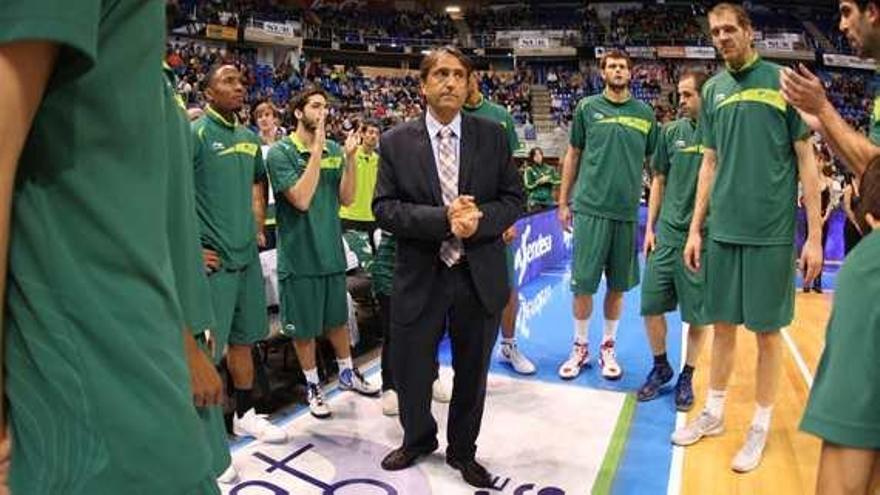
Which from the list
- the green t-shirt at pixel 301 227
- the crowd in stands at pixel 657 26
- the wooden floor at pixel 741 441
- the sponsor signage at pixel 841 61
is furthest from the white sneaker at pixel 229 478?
the sponsor signage at pixel 841 61

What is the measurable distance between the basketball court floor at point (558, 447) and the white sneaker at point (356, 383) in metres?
0.05

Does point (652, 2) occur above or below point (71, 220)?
above

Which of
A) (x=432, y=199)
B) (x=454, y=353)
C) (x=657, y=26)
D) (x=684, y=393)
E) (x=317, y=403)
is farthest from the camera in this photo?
(x=657, y=26)

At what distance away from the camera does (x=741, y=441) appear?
13.0 ft

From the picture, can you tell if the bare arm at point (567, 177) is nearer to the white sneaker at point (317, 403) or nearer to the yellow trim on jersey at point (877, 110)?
the white sneaker at point (317, 403)

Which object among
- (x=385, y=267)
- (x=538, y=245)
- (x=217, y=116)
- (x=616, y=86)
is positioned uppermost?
(x=616, y=86)

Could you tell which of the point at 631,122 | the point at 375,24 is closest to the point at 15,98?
the point at 631,122

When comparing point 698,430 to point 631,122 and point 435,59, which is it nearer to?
point 631,122

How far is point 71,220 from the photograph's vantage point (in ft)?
2.70

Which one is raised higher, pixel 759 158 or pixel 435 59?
→ pixel 435 59

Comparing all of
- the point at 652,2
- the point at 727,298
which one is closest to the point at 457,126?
the point at 727,298

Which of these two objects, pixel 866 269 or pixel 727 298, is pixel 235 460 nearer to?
pixel 727 298

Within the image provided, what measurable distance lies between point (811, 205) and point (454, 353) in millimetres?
1939

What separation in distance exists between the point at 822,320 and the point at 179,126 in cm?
723
